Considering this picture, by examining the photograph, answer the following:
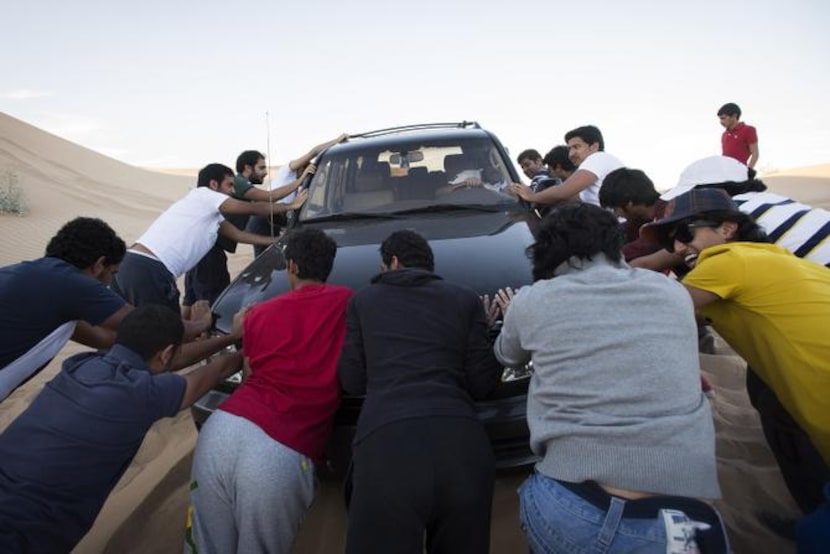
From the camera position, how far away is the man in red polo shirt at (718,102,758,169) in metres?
8.58

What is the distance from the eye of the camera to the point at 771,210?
2910mm

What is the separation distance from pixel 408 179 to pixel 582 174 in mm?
1401

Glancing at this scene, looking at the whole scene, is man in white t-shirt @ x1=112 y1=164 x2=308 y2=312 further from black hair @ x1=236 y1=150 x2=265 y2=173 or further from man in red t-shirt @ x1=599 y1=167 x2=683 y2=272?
man in red t-shirt @ x1=599 y1=167 x2=683 y2=272

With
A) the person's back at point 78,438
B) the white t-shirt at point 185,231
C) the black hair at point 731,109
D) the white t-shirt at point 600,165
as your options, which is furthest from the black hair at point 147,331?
the black hair at point 731,109

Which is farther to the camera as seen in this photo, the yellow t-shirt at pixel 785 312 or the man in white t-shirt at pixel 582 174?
the man in white t-shirt at pixel 582 174

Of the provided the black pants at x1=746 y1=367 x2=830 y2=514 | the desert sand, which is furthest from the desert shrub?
the black pants at x1=746 y1=367 x2=830 y2=514

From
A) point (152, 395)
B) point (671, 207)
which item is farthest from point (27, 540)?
point (671, 207)

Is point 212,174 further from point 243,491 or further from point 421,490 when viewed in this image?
point 421,490

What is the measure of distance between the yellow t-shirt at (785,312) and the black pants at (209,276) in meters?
4.18

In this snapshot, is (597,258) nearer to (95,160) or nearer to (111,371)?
(111,371)

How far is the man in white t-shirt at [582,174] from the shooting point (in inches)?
167

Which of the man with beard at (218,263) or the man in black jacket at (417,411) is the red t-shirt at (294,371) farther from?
the man with beard at (218,263)

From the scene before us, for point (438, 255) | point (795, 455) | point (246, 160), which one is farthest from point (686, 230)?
point (246, 160)

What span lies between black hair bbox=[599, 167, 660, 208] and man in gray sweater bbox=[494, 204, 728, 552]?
192 centimetres
